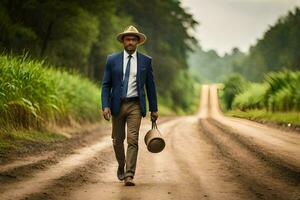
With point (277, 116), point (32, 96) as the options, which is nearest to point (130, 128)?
point (32, 96)

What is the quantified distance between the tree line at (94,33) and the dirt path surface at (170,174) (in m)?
6.20

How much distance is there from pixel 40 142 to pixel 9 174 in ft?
16.9

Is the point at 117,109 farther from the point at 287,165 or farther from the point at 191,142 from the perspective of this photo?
the point at 191,142

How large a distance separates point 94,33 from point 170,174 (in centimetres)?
2209

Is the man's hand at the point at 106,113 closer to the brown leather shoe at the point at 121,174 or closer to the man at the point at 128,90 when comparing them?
the man at the point at 128,90

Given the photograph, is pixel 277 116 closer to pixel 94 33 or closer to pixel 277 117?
pixel 277 117

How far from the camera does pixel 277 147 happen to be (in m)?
12.5

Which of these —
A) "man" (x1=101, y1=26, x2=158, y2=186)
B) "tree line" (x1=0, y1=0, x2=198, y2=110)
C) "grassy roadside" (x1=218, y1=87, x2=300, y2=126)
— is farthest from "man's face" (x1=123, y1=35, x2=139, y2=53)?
"grassy roadside" (x1=218, y1=87, x2=300, y2=126)

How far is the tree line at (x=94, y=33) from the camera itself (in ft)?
81.3

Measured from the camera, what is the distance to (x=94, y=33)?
29.8 meters

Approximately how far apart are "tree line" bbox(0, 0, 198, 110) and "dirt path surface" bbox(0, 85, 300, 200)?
6.20m

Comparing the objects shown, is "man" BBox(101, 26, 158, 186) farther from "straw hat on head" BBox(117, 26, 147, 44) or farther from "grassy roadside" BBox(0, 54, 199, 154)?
"grassy roadside" BBox(0, 54, 199, 154)

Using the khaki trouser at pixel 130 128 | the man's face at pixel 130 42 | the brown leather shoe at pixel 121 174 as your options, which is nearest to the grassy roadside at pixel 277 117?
the brown leather shoe at pixel 121 174

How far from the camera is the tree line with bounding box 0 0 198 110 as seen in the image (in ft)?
81.3
